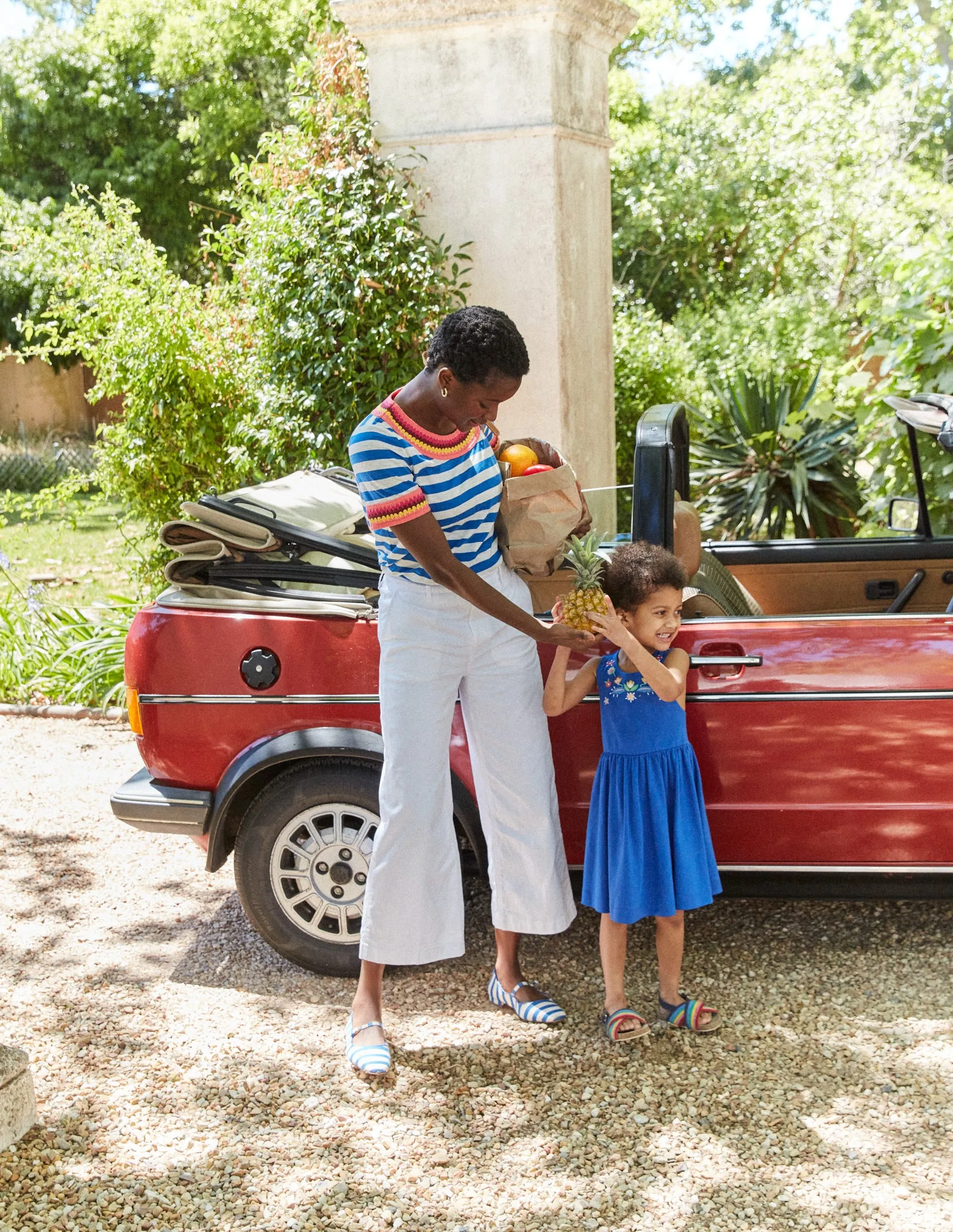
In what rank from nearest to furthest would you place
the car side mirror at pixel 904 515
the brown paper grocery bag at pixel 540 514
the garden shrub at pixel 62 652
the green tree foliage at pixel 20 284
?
the brown paper grocery bag at pixel 540 514
the car side mirror at pixel 904 515
the garden shrub at pixel 62 652
the green tree foliage at pixel 20 284

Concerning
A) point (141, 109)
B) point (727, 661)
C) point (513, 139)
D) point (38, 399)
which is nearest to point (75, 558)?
point (513, 139)

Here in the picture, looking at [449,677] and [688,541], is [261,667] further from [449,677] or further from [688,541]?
[688,541]

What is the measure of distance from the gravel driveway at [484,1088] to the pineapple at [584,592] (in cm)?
127

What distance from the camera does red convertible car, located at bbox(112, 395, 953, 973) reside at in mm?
3570

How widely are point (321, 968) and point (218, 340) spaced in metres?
4.64

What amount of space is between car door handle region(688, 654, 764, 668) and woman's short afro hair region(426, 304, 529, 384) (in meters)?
1.05

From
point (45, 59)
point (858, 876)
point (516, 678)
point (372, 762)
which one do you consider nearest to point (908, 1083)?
point (858, 876)

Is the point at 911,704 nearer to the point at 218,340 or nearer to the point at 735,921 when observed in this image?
the point at 735,921

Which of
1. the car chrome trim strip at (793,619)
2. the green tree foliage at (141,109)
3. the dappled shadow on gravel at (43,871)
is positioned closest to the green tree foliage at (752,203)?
the green tree foliage at (141,109)

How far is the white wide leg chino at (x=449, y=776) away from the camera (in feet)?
10.8

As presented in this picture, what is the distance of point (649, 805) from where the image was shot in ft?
11.2

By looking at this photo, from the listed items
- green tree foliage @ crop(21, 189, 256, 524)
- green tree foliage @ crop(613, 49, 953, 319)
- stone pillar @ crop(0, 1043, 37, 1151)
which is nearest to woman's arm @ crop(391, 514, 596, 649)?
stone pillar @ crop(0, 1043, 37, 1151)

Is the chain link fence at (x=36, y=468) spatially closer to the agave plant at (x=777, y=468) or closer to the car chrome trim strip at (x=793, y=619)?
the agave plant at (x=777, y=468)

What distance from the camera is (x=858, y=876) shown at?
145 inches
